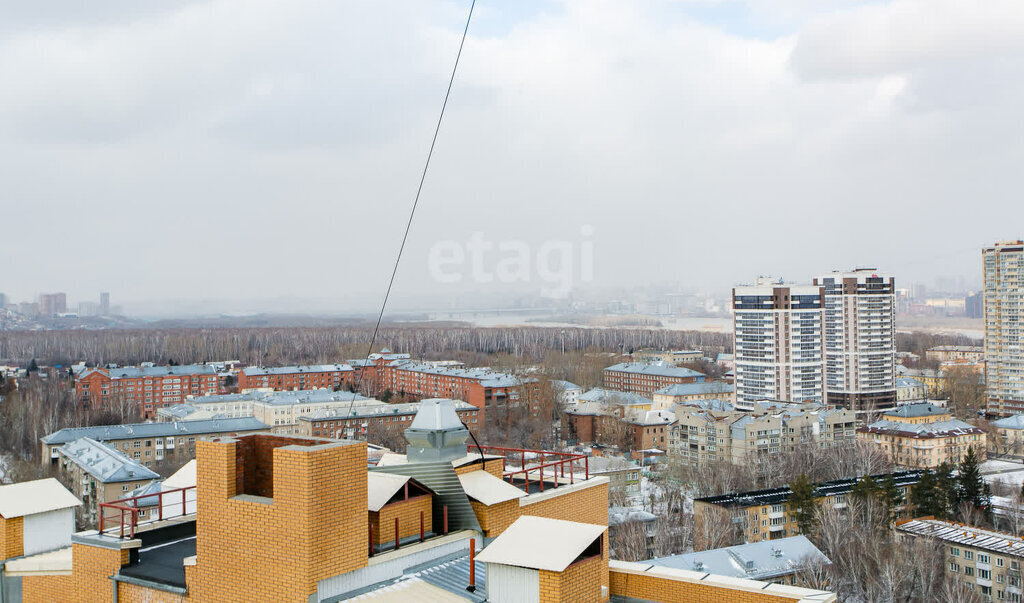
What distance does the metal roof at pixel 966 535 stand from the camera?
10.3 metres

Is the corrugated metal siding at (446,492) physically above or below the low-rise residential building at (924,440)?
above

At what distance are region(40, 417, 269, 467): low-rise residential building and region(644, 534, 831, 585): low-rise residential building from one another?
12146mm

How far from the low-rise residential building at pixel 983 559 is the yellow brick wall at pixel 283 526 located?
9.88 m

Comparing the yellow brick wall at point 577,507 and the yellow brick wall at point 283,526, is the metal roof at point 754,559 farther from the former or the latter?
the yellow brick wall at point 283,526

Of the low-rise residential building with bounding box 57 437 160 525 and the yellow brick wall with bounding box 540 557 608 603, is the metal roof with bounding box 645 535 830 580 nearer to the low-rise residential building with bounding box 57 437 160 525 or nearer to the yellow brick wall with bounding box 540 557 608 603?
the yellow brick wall with bounding box 540 557 608 603

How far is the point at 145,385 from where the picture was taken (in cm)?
2869

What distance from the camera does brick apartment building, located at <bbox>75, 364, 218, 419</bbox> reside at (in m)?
26.3

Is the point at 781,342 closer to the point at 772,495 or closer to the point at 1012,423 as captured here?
the point at 1012,423

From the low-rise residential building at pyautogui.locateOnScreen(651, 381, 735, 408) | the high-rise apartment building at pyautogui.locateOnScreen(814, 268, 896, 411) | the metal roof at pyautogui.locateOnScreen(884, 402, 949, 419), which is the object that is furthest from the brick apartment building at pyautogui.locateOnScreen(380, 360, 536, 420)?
the metal roof at pyautogui.locateOnScreen(884, 402, 949, 419)

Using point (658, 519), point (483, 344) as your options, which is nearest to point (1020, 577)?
point (658, 519)

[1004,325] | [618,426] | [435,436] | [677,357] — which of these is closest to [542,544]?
[435,436]

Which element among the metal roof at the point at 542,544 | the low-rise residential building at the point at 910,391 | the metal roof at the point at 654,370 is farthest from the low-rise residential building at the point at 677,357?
the metal roof at the point at 542,544

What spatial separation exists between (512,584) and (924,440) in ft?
61.7

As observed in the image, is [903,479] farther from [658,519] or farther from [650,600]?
[650,600]
